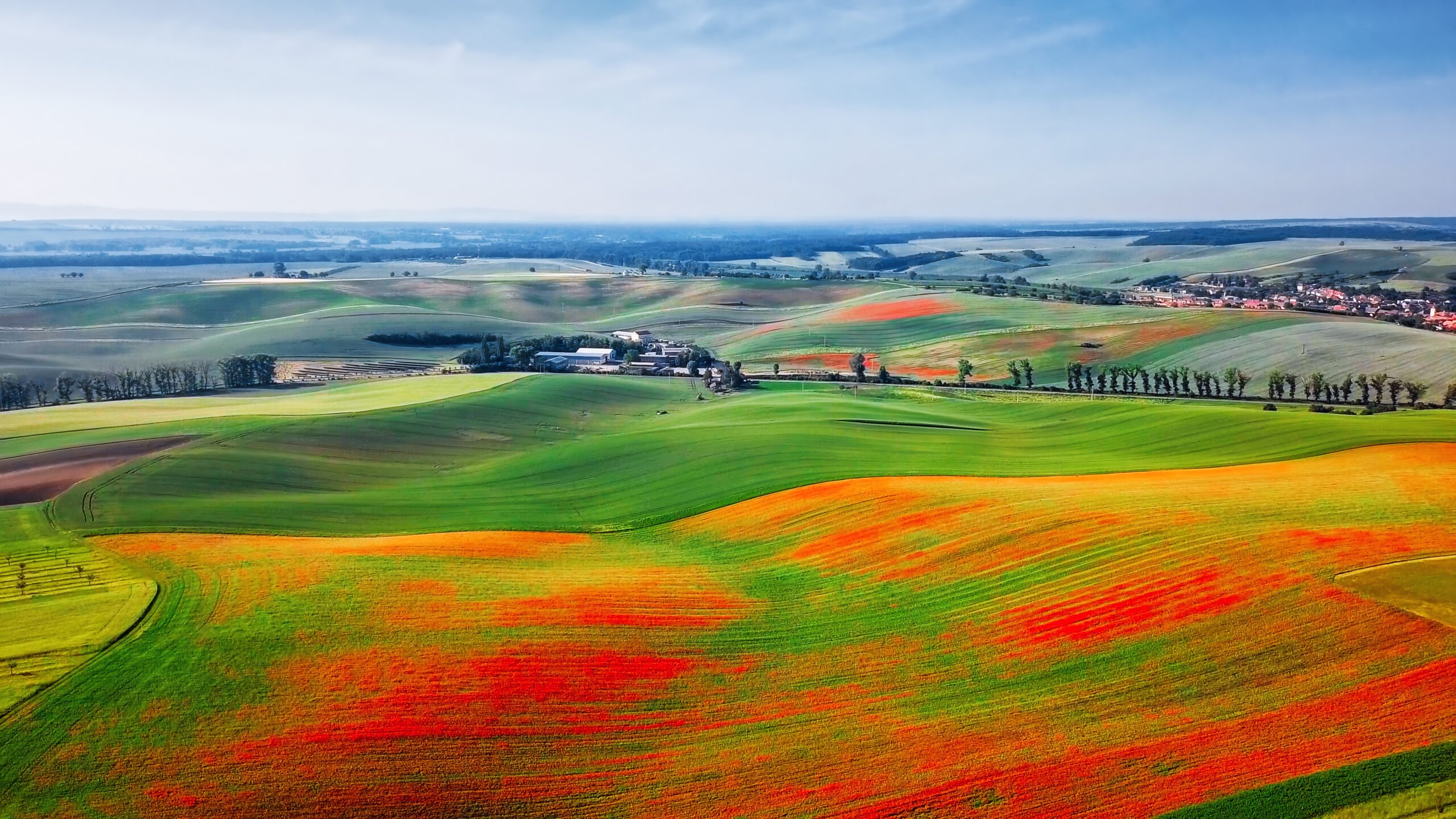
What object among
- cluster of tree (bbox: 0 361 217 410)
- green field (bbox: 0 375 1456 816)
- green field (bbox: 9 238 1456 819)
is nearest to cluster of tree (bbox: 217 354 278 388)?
cluster of tree (bbox: 0 361 217 410)

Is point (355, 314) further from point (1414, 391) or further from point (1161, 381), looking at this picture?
point (1414, 391)

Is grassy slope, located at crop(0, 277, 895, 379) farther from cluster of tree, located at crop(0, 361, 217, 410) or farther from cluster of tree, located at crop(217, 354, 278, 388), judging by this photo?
cluster of tree, located at crop(217, 354, 278, 388)

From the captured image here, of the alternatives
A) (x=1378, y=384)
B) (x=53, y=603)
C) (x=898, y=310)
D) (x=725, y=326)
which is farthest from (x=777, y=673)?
(x=725, y=326)

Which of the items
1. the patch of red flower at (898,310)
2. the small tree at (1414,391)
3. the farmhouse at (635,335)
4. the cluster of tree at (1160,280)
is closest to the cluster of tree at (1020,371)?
the small tree at (1414,391)

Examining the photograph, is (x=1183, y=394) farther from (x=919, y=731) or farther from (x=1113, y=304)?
(x=919, y=731)

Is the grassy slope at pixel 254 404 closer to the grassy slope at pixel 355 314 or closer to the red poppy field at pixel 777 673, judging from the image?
the grassy slope at pixel 355 314

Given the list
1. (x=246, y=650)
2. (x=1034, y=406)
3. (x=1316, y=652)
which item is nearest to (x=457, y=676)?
(x=246, y=650)
